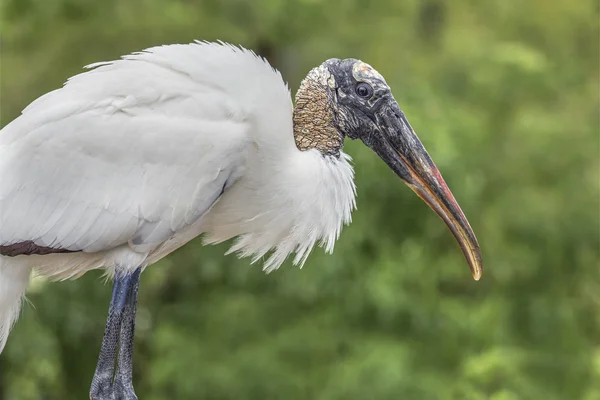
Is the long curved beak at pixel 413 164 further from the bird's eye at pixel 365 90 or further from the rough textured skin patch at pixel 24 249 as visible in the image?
the rough textured skin patch at pixel 24 249

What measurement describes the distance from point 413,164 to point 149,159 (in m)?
0.87

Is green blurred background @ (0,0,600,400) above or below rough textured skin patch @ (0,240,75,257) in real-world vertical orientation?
above

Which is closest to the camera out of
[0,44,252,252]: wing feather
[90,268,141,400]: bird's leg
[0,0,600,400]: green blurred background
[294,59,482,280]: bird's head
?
[0,44,252,252]: wing feather

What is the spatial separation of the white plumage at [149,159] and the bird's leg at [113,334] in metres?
0.06

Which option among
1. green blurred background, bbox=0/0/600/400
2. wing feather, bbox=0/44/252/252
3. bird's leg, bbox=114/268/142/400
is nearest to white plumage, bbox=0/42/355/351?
wing feather, bbox=0/44/252/252

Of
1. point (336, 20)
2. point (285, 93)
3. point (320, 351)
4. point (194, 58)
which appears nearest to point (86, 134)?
point (194, 58)

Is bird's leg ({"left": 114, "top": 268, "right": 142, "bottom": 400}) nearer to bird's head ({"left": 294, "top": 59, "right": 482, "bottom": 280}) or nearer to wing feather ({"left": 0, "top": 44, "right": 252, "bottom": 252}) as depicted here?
wing feather ({"left": 0, "top": 44, "right": 252, "bottom": 252})

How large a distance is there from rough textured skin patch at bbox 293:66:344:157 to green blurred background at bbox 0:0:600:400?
337cm

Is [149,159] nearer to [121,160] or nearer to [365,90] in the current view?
[121,160]

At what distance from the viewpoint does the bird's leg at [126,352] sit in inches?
143

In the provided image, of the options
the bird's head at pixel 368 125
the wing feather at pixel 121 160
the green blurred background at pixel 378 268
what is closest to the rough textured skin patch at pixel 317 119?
the bird's head at pixel 368 125

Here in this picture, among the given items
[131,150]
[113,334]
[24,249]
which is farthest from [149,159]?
[113,334]

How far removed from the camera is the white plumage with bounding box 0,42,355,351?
343 cm

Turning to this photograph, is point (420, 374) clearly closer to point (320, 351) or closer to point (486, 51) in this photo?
point (320, 351)
